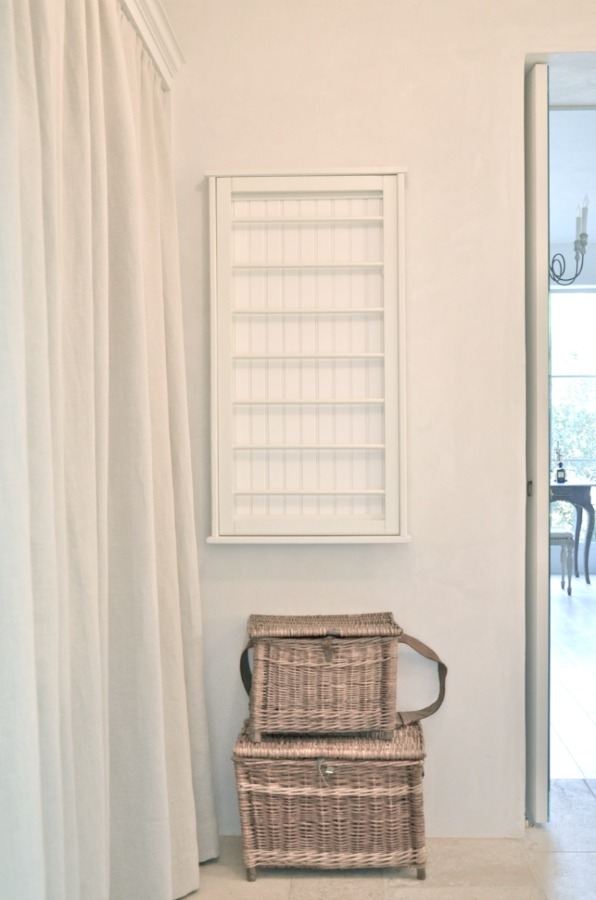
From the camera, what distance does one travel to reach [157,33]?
92.9 inches

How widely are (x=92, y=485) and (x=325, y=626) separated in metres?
0.96

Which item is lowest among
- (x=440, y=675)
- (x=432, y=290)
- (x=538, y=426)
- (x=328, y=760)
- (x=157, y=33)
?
(x=328, y=760)

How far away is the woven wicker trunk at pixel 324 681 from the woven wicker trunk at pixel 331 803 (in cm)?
5

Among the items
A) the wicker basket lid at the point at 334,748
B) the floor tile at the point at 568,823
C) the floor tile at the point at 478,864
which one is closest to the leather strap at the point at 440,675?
the wicker basket lid at the point at 334,748

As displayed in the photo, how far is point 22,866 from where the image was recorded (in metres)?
1.36

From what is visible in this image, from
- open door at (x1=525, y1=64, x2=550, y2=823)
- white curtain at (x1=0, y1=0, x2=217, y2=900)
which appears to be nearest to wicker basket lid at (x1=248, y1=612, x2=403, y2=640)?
white curtain at (x1=0, y1=0, x2=217, y2=900)

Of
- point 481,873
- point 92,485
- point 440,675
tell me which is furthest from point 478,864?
point 92,485

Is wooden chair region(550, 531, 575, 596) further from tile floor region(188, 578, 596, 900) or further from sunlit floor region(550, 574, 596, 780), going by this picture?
tile floor region(188, 578, 596, 900)

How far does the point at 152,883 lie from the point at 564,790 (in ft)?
4.92

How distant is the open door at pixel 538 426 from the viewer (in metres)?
2.66

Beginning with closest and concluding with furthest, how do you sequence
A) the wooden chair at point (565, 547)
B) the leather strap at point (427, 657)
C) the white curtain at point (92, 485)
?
the white curtain at point (92, 485)
the leather strap at point (427, 657)
the wooden chair at point (565, 547)

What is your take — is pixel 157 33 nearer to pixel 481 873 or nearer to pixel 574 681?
pixel 481 873

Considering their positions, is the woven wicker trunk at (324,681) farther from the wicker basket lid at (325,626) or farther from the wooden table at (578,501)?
the wooden table at (578,501)

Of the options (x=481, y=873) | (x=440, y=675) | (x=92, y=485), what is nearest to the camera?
(x=92, y=485)
